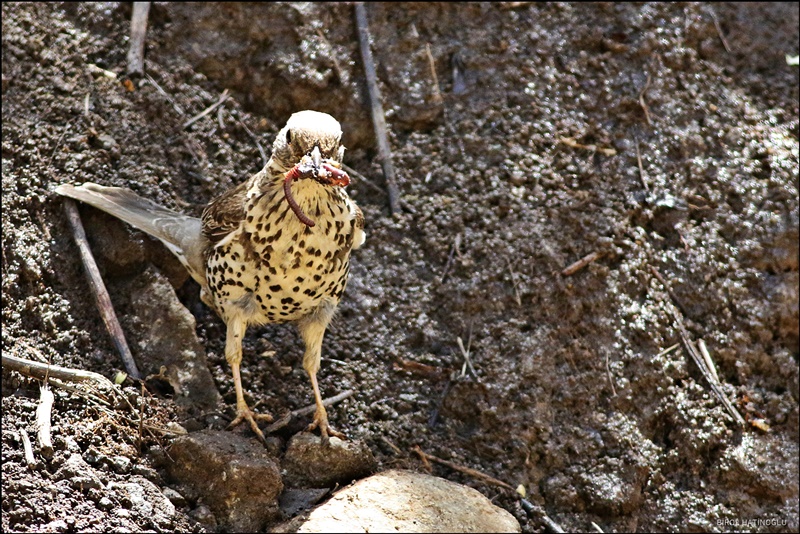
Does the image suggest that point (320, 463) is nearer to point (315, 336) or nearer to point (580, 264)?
point (315, 336)

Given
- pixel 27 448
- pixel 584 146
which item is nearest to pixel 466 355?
pixel 584 146

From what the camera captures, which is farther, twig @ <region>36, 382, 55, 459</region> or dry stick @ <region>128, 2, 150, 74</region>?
dry stick @ <region>128, 2, 150, 74</region>

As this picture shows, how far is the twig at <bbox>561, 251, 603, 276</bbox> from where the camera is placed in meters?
5.17

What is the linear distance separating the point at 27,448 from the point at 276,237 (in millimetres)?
1490

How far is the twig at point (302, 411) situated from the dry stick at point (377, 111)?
128cm

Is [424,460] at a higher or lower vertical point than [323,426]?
lower

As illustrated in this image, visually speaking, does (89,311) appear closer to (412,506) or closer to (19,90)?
(19,90)

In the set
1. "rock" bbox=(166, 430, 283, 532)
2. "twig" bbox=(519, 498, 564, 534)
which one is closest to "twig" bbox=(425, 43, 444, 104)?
"twig" bbox=(519, 498, 564, 534)

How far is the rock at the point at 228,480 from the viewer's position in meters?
3.94

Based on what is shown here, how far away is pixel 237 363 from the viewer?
14.9ft

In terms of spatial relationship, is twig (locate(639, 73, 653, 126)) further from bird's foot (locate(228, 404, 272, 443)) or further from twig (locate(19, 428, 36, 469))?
twig (locate(19, 428, 36, 469))

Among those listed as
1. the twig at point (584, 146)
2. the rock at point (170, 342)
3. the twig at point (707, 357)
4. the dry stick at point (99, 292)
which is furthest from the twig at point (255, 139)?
the twig at point (707, 357)

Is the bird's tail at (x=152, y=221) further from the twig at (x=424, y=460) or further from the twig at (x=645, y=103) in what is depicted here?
the twig at (x=645, y=103)

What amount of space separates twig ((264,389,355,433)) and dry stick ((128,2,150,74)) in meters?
2.54
